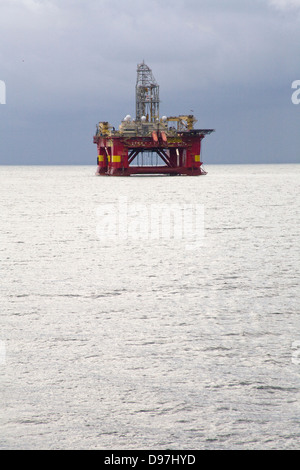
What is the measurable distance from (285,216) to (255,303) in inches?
443

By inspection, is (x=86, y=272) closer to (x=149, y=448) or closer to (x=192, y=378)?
(x=192, y=378)

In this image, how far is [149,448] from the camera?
9.87 feet

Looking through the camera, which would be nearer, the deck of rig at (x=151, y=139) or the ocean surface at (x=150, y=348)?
the ocean surface at (x=150, y=348)

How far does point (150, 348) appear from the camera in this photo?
455 centimetres

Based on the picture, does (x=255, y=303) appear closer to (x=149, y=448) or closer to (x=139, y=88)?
(x=149, y=448)

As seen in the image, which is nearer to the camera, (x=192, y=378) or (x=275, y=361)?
(x=192, y=378)

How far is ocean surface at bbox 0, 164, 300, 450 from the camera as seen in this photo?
3207mm

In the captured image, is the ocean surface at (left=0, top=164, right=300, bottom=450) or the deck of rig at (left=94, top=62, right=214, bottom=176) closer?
the ocean surface at (left=0, top=164, right=300, bottom=450)

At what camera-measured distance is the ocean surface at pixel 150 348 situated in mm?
3207

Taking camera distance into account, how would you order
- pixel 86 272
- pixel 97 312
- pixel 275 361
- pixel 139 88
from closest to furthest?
pixel 275 361 → pixel 97 312 → pixel 86 272 → pixel 139 88

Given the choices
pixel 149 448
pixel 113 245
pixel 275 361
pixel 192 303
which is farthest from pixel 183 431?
pixel 113 245

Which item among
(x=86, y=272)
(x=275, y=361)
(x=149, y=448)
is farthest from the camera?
(x=86, y=272)

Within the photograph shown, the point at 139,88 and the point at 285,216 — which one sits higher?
the point at 139,88

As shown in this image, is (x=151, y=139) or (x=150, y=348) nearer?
(x=150, y=348)
